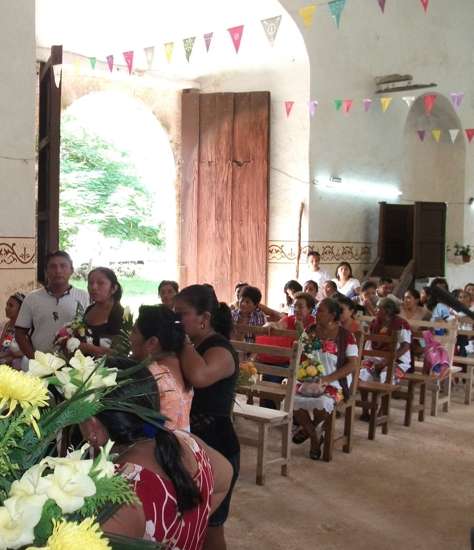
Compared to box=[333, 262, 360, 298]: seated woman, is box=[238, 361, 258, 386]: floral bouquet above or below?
below

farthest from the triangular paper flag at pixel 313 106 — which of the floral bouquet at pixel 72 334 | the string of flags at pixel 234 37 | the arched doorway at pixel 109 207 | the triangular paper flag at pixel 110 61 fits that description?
the floral bouquet at pixel 72 334

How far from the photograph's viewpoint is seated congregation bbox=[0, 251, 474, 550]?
58.9 inches

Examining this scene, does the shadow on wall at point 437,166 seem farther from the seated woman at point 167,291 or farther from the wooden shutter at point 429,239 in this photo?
the seated woman at point 167,291

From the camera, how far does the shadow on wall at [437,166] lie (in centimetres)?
Result: 1258

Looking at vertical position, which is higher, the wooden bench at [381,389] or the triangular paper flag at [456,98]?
the triangular paper flag at [456,98]

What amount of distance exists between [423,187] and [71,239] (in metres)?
6.63

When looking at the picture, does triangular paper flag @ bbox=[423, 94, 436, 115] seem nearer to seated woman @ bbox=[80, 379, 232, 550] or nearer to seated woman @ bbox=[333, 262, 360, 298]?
seated woman @ bbox=[333, 262, 360, 298]

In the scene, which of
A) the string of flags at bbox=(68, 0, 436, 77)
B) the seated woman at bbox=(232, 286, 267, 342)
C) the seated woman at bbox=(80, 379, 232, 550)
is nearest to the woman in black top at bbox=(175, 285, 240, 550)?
Result: the seated woman at bbox=(80, 379, 232, 550)

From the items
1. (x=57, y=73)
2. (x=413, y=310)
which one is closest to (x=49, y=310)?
(x=57, y=73)

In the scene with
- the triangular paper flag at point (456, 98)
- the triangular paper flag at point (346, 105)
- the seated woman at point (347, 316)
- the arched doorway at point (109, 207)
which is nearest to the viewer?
the seated woman at point (347, 316)

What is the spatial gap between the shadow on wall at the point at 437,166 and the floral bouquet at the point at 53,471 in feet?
38.4

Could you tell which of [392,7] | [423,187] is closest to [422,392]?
[392,7]

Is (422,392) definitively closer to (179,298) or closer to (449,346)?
(449,346)

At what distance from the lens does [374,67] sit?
10312 millimetres
